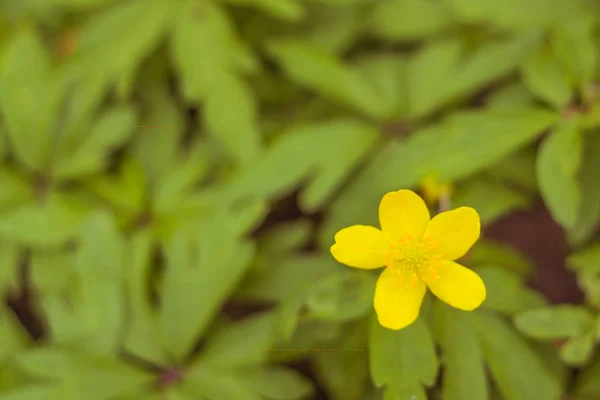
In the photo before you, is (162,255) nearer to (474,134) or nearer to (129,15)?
(129,15)

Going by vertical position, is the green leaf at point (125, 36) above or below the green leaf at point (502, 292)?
above

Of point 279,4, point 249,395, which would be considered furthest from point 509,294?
point 279,4

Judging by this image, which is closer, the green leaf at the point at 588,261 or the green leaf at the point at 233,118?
the green leaf at the point at 588,261

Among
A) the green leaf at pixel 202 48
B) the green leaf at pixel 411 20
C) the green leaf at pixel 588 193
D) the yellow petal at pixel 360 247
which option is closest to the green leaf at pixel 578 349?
the green leaf at pixel 588 193

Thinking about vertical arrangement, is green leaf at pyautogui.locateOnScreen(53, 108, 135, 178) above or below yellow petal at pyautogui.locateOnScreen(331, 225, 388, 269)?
above

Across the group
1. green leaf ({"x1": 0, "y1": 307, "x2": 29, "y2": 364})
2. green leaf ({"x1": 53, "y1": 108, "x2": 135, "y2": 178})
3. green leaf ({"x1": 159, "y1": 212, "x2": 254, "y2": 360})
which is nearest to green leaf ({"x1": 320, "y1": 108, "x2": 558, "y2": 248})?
green leaf ({"x1": 159, "y1": 212, "x2": 254, "y2": 360})

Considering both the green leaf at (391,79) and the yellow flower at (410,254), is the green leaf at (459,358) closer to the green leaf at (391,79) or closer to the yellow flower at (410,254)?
the yellow flower at (410,254)

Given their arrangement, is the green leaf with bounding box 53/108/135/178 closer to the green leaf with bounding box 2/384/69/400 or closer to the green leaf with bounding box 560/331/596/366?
the green leaf with bounding box 2/384/69/400
